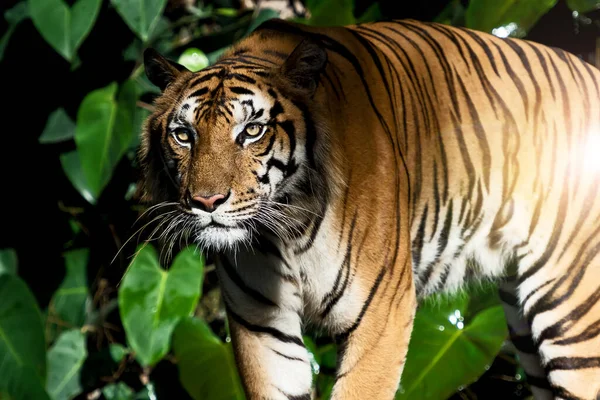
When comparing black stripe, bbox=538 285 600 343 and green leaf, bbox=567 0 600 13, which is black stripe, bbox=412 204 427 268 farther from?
green leaf, bbox=567 0 600 13

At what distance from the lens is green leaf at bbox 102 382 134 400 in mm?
2564

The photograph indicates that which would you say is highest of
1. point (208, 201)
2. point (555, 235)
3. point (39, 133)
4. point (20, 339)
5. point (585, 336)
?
point (208, 201)

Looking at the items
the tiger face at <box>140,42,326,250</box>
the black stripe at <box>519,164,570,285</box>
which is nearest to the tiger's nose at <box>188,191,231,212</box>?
the tiger face at <box>140,42,326,250</box>

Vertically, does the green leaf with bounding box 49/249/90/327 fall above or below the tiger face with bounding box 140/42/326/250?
below

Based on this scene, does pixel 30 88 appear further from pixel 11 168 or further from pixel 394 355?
pixel 394 355

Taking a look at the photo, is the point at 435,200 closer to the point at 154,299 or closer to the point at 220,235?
the point at 220,235

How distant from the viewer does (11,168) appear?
262cm

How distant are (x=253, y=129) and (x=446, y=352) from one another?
0.79 m

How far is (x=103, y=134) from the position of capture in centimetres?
207

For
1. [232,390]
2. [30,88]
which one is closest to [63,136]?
[30,88]

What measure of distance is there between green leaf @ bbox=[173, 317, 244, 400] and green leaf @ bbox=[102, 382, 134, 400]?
69 centimetres

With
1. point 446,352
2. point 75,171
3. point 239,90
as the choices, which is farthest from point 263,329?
point 75,171

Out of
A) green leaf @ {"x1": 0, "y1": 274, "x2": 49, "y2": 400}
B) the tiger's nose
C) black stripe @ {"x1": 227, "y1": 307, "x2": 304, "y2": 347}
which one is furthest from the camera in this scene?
green leaf @ {"x1": 0, "y1": 274, "x2": 49, "y2": 400}

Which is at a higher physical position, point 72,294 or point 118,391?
point 72,294
